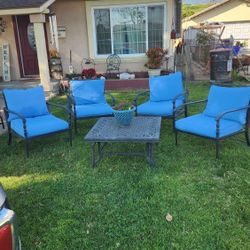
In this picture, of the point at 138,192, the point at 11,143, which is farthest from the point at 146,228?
the point at 11,143

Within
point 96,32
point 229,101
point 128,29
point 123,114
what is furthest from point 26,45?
point 229,101

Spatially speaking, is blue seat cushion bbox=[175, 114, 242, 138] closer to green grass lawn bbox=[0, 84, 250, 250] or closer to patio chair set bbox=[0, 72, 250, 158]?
patio chair set bbox=[0, 72, 250, 158]

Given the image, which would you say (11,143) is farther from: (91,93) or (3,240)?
(3,240)

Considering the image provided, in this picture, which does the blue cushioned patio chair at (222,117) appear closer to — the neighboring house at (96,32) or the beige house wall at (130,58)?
the beige house wall at (130,58)

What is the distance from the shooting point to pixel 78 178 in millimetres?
4004

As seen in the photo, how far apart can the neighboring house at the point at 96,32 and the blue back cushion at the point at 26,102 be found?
474 centimetres

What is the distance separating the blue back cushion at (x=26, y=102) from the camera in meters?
5.22

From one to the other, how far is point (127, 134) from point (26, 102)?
219 centimetres

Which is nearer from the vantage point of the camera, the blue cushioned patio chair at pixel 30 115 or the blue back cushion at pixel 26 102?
the blue cushioned patio chair at pixel 30 115

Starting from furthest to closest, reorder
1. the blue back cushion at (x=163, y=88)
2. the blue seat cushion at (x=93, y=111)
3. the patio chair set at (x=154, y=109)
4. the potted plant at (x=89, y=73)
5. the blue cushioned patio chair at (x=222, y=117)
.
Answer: the potted plant at (x=89, y=73) < the blue back cushion at (x=163, y=88) < the blue seat cushion at (x=93, y=111) < the patio chair set at (x=154, y=109) < the blue cushioned patio chair at (x=222, y=117)

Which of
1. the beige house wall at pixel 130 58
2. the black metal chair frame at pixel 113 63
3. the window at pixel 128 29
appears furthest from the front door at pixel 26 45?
the black metal chair frame at pixel 113 63

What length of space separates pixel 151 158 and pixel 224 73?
6743mm

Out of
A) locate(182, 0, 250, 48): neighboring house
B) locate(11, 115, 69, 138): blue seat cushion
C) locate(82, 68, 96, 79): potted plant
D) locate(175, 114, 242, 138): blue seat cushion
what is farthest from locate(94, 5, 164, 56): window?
locate(182, 0, 250, 48): neighboring house

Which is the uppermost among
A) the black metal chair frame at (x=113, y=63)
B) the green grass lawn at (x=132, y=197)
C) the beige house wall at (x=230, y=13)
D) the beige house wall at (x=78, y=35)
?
the beige house wall at (x=230, y=13)
